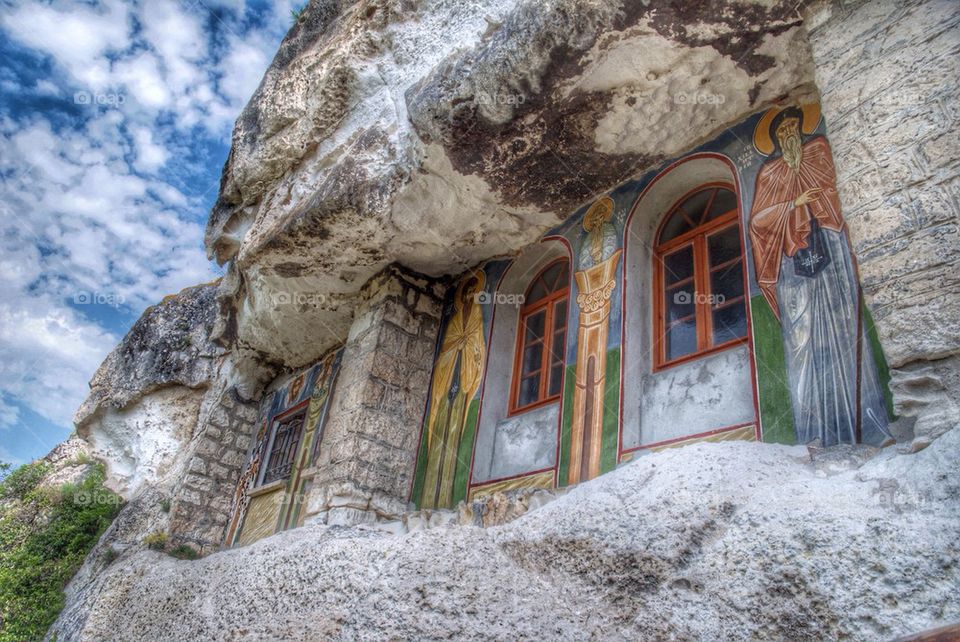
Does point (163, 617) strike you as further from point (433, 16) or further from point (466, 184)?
point (433, 16)

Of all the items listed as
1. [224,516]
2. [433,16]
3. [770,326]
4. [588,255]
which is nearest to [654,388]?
[770,326]

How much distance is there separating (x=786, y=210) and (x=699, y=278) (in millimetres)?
718

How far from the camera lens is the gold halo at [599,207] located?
4582mm

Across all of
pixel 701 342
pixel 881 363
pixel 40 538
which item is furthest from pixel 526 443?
pixel 40 538

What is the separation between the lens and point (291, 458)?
6562 mm

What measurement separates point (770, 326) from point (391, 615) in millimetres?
2208

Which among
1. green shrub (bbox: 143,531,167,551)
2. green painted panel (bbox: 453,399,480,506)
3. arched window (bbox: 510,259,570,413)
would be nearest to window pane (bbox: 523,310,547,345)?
arched window (bbox: 510,259,570,413)

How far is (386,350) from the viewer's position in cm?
531

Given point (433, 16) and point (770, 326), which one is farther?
point (433, 16)

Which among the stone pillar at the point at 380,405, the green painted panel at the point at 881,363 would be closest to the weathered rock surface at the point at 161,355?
the stone pillar at the point at 380,405

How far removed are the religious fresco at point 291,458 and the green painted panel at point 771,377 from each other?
3801 millimetres

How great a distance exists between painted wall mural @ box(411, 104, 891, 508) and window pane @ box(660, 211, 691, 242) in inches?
1.9

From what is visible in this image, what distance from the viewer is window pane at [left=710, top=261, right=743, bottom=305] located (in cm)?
385

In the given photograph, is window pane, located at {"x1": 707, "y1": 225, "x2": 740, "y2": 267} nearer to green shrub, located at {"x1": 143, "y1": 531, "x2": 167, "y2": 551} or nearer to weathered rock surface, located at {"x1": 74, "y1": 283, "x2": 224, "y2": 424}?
green shrub, located at {"x1": 143, "y1": 531, "x2": 167, "y2": 551}
